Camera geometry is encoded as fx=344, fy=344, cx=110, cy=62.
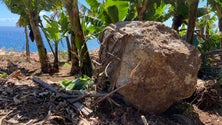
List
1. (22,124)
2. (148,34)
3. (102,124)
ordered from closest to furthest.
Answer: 1. (22,124)
2. (102,124)
3. (148,34)

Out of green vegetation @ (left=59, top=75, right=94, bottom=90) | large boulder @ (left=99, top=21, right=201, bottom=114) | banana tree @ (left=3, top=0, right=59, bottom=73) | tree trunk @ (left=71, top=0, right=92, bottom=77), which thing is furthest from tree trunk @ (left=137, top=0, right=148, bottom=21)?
large boulder @ (left=99, top=21, right=201, bottom=114)

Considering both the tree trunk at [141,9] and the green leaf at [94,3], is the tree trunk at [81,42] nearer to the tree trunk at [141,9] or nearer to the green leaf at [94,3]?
the green leaf at [94,3]

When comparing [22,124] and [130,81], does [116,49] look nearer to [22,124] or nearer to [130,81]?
[130,81]

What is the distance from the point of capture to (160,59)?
6180mm

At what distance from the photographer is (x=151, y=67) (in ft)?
20.4

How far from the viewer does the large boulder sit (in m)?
6.21

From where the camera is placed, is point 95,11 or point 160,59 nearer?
point 160,59

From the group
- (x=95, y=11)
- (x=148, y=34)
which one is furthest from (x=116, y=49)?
(x=95, y=11)

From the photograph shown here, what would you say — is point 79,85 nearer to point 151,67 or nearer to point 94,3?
point 151,67

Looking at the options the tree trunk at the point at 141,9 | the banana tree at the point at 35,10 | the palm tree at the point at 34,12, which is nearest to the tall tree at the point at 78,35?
the tree trunk at the point at 141,9

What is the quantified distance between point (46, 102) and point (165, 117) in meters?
2.33

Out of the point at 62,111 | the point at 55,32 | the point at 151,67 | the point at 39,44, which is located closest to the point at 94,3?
the point at 55,32

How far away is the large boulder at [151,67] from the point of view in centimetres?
621

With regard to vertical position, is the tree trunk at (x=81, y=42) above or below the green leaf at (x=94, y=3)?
below
